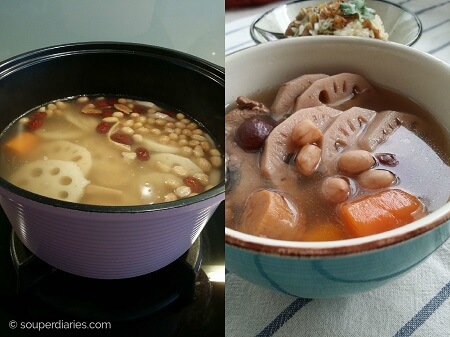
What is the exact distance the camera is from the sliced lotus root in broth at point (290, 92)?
1.71ft

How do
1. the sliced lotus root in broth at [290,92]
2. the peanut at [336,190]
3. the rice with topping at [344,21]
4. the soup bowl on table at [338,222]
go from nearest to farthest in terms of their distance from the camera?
1. the soup bowl on table at [338,222]
2. the peanut at [336,190]
3. the sliced lotus root in broth at [290,92]
4. the rice with topping at [344,21]

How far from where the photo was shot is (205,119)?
51cm

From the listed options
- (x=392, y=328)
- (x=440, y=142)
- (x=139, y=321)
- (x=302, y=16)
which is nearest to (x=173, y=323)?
(x=139, y=321)

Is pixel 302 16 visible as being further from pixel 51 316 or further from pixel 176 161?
pixel 51 316

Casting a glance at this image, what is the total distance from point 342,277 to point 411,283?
12cm

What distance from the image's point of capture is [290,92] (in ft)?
1.73

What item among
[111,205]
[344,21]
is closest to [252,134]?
[111,205]

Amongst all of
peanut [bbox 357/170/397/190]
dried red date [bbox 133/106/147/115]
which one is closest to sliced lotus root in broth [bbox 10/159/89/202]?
dried red date [bbox 133/106/147/115]

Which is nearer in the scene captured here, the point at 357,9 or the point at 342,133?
the point at 342,133

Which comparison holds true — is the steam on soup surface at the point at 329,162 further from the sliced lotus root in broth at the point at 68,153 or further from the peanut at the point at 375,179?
the sliced lotus root in broth at the point at 68,153

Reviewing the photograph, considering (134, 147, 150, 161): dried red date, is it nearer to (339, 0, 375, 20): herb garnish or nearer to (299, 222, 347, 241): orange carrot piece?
(299, 222, 347, 241): orange carrot piece

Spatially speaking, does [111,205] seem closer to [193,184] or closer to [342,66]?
[193,184]

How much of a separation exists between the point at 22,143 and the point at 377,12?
60 centimetres

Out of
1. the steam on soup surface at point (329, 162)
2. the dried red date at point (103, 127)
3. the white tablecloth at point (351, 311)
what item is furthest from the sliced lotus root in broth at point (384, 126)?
the dried red date at point (103, 127)
